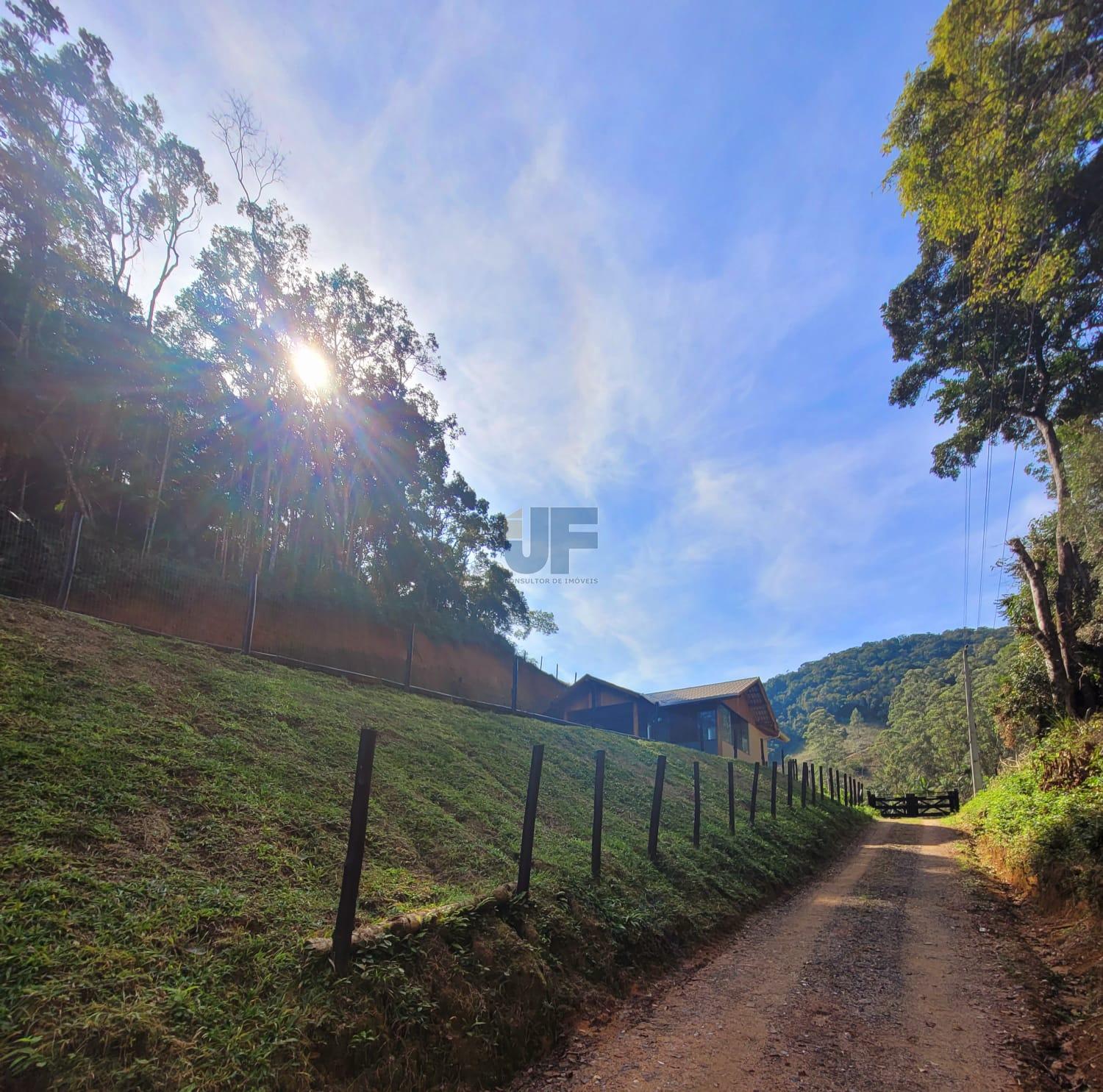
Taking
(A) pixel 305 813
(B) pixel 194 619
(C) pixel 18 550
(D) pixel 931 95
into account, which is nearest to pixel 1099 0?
(D) pixel 931 95

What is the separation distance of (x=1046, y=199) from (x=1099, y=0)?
1.96 m

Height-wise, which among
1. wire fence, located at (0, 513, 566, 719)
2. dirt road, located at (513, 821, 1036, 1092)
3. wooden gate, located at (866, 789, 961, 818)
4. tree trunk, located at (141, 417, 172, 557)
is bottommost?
wooden gate, located at (866, 789, 961, 818)

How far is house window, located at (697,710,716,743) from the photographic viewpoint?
3002cm

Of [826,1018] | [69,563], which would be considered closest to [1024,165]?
[826,1018]

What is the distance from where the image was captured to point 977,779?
78.5 feet

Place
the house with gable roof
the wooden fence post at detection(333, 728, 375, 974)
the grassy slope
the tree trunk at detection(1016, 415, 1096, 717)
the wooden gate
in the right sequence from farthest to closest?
the house with gable roof < the wooden gate < the tree trunk at detection(1016, 415, 1096, 717) < the wooden fence post at detection(333, 728, 375, 974) < the grassy slope

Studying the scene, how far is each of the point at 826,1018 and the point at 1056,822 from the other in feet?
18.0

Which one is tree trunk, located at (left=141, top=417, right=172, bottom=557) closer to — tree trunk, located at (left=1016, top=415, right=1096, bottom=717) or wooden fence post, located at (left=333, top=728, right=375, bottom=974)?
wooden fence post, located at (left=333, top=728, right=375, bottom=974)

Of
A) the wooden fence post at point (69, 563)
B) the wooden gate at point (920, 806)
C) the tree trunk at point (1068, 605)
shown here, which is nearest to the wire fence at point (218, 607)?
the wooden fence post at point (69, 563)

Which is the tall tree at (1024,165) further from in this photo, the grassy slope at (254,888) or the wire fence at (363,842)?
the grassy slope at (254,888)

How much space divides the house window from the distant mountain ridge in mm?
58712

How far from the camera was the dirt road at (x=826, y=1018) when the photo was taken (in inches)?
134

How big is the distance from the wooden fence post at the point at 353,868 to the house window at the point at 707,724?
28.9 meters

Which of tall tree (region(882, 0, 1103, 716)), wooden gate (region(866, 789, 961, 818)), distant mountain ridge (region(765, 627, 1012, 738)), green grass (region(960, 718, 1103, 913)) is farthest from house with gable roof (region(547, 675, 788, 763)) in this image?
distant mountain ridge (region(765, 627, 1012, 738))
